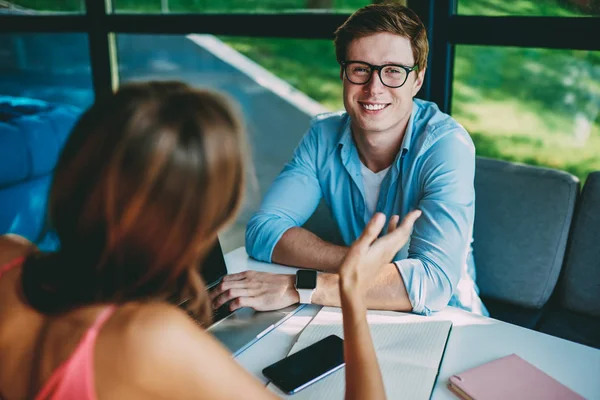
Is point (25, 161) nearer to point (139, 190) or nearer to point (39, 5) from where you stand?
point (39, 5)

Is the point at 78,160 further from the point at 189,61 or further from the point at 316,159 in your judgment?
the point at 189,61

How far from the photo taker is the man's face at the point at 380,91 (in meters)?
1.71

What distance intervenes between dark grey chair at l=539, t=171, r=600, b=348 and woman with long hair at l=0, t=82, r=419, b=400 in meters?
1.33

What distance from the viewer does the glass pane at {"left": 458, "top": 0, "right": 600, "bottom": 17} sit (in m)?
1.95

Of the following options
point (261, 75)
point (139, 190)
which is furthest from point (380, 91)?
point (261, 75)

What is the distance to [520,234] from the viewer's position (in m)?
1.83

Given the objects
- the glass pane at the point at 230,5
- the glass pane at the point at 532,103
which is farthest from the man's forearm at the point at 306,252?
the glass pane at the point at 230,5

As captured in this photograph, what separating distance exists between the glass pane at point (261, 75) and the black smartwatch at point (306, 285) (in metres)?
1.89

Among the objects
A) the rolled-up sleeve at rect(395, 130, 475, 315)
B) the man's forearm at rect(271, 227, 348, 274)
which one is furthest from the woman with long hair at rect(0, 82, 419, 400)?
the man's forearm at rect(271, 227, 348, 274)

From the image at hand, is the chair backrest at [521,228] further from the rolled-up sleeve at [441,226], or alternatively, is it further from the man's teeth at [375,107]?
the man's teeth at [375,107]

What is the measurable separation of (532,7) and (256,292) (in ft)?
5.01

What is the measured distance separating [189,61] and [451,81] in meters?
1.97

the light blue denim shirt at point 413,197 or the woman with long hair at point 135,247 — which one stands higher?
the woman with long hair at point 135,247

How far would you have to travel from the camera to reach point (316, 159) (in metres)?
1.92
